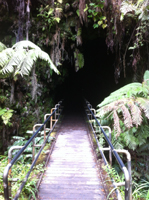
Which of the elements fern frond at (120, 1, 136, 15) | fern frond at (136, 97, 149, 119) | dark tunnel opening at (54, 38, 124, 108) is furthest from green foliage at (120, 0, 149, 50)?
fern frond at (136, 97, 149, 119)

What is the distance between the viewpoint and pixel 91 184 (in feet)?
8.69

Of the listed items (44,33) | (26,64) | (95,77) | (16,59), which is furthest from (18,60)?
(95,77)

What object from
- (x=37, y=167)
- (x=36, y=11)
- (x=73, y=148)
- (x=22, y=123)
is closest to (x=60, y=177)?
(x=37, y=167)

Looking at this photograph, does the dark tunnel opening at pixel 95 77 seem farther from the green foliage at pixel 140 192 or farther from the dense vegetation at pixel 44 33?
the green foliage at pixel 140 192

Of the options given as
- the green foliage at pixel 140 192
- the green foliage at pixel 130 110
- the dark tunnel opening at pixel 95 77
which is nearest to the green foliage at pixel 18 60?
the green foliage at pixel 130 110

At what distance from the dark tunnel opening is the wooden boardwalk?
14.0 feet

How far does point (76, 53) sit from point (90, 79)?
29.7ft

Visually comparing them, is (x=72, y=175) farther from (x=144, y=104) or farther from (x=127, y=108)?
(x=144, y=104)

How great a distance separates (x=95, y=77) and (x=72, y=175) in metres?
11.8

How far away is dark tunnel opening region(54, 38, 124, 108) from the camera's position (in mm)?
9297

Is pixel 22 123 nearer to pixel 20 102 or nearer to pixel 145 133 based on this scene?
pixel 20 102

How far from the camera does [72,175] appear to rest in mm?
2920

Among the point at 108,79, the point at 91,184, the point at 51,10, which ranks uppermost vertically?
the point at 51,10

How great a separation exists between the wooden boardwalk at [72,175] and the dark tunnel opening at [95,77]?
14.0 feet
